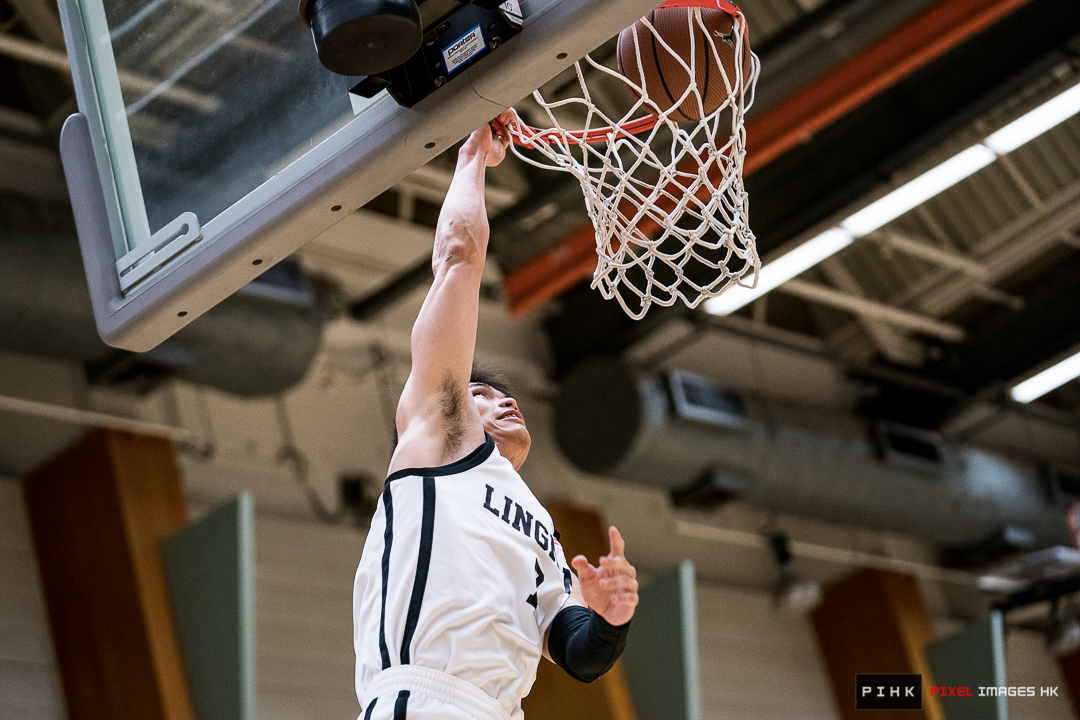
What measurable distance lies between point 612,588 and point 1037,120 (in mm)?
5474

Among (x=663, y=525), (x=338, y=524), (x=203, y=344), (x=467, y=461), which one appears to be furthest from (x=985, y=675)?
(x=467, y=461)

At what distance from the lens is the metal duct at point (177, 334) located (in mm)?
6395

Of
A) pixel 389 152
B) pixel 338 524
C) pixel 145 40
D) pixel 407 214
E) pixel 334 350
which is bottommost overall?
pixel 389 152

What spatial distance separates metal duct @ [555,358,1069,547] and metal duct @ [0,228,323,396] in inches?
90.0

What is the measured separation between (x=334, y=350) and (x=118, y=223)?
5.43 meters

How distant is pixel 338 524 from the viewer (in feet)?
27.9

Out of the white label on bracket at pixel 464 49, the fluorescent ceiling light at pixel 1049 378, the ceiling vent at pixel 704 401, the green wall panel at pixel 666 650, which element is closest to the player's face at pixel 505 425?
the white label on bracket at pixel 464 49

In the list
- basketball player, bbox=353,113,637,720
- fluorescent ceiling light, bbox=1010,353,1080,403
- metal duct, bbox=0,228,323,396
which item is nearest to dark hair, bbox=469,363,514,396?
basketball player, bbox=353,113,637,720

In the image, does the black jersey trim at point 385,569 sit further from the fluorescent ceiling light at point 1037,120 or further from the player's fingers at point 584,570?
the fluorescent ceiling light at point 1037,120

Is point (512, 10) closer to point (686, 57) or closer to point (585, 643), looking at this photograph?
point (686, 57)

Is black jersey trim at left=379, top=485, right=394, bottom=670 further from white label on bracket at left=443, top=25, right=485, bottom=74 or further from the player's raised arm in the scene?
white label on bracket at left=443, top=25, right=485, bottom=74

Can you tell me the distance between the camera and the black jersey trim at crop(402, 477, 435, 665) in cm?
275

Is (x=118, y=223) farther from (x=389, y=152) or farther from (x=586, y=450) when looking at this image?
(x=586, y=450)

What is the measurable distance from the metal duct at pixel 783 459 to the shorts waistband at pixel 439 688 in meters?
5.87
